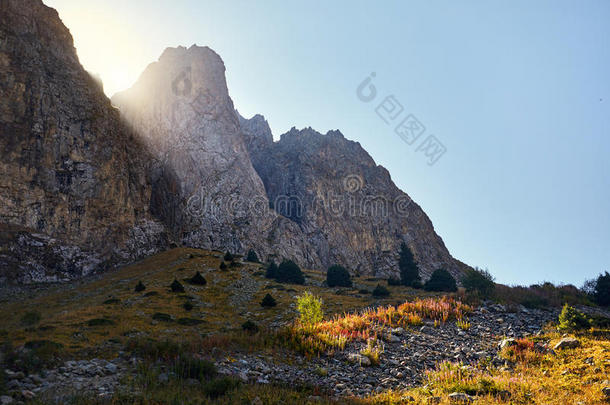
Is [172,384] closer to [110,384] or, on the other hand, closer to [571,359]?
[110,384]

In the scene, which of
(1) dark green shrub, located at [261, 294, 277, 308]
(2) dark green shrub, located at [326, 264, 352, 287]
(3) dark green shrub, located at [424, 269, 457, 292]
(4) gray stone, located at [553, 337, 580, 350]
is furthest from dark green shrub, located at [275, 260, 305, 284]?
(4) gray stone, located at [553, 337, 580, 350]

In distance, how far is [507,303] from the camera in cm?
2162

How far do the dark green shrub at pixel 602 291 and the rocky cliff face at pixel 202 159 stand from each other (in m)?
84.0

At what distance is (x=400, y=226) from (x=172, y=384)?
14953 centimetres

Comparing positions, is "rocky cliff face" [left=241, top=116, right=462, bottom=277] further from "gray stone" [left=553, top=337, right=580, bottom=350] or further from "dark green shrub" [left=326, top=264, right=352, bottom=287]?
"gray stone" [left=553, top=337, right=580, bottom=350]

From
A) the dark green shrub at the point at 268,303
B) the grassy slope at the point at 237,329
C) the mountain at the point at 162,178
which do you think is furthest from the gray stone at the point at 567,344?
the mountain at the point at 162,178

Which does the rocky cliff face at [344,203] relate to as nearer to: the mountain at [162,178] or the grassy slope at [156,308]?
the mountain at [162,178]

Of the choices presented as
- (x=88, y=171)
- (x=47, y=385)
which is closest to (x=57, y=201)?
(x=88, y=171)

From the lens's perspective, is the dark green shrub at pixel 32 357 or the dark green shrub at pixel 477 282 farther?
the dark green shrub at pixel 477 282

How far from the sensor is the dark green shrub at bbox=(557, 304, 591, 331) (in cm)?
1553

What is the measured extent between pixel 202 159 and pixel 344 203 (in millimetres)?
67096

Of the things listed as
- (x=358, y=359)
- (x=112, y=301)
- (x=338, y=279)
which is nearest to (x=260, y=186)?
(x=338, y=279)

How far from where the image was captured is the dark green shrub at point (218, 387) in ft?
30.6

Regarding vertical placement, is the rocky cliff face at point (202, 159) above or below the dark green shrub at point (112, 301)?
above
